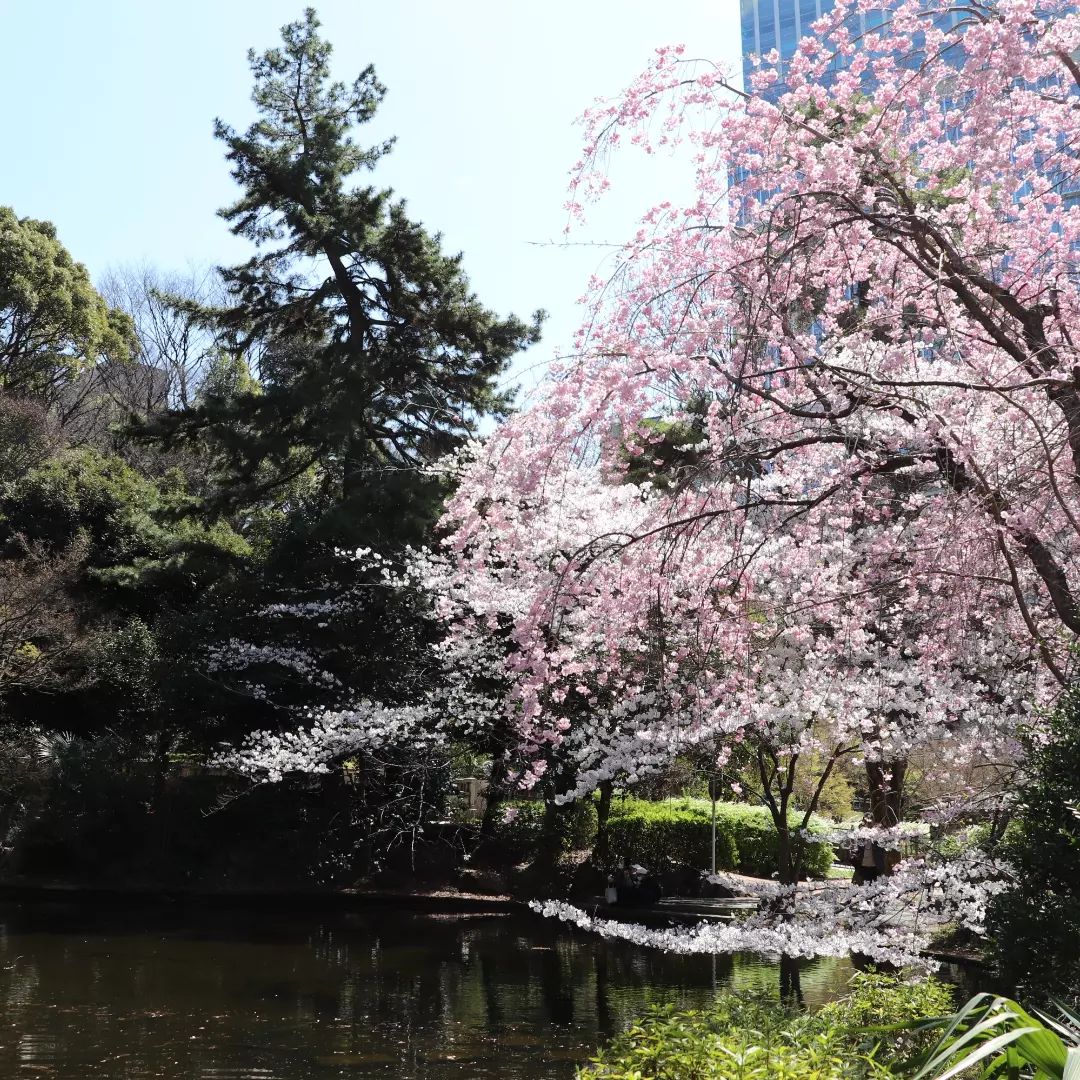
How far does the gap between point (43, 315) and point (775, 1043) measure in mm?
19393

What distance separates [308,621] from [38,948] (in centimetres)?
431

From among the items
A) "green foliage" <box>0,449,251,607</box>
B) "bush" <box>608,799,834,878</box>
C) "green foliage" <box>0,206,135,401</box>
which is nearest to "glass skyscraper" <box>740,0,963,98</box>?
"green foliage" <box>0,206,135,401</box>

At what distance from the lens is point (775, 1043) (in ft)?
11.7

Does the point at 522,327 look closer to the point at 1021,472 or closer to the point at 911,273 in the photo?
the point at 911,273

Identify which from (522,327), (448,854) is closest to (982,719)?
(448,854)

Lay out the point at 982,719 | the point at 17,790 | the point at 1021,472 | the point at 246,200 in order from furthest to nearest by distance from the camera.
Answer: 1. the point at 246,200
2. the point at 17,790
3. the point at 982,719
4. the point at 1021,472

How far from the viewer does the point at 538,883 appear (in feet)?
37.8

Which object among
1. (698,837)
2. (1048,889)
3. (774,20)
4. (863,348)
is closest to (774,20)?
(774,20)

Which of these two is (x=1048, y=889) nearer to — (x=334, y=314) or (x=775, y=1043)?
(x=775, y=1043)

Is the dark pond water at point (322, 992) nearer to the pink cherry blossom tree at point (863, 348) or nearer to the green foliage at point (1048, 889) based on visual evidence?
the pink cherry blossom tree at point (863, 348)

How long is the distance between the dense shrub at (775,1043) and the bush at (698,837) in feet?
24.1

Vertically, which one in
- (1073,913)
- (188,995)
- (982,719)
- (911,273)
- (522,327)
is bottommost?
(188,995)

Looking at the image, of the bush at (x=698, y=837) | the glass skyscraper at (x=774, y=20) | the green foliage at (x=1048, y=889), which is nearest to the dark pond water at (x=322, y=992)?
the bush at (x=698, y=837)

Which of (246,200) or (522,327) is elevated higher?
(246,200)
